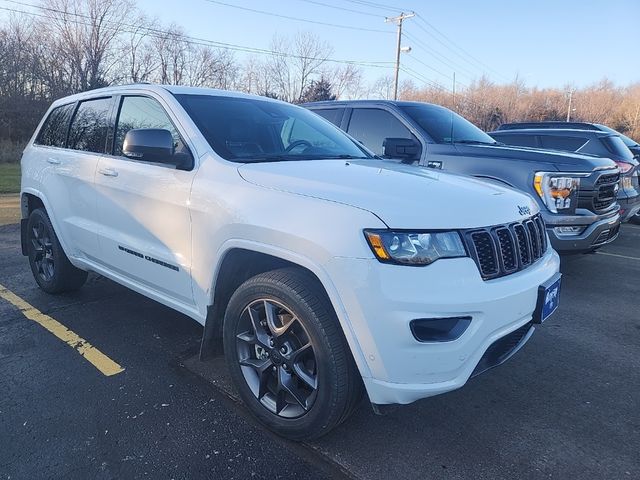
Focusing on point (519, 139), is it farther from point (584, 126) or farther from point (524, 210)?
point (524, 210)

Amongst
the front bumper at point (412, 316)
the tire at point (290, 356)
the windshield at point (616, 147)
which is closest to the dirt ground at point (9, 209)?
the tire at point (290, 356)

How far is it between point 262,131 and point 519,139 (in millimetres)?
8258

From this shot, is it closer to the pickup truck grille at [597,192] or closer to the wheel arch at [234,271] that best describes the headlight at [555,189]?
the pickup truck grille at [597,192]

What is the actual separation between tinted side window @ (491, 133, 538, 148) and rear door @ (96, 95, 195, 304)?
26.7ft

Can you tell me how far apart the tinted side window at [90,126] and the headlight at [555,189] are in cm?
411

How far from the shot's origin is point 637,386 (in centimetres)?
320

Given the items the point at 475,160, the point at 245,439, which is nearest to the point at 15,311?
the point at 245,439

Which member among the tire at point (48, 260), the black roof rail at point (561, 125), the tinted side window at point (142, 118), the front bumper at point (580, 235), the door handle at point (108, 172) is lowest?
the tire at point (48, 260)

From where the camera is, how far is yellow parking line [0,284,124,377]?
10.7 feet

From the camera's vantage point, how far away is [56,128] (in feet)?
14.6

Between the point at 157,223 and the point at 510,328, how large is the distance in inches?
85.7

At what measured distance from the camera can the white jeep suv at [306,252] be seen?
6.79 ft

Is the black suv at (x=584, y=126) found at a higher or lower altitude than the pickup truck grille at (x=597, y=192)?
higher

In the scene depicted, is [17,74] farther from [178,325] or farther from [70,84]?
[178,325]
